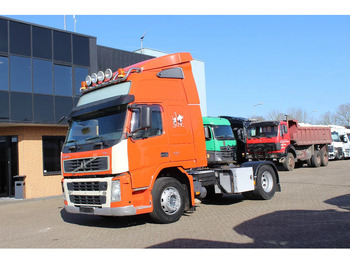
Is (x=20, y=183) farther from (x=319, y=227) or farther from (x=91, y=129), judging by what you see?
(x=319, y=227)

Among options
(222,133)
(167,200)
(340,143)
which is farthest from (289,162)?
(167,200)

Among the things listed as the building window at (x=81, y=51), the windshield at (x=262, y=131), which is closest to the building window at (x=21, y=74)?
the building window at (x=81, y=51)

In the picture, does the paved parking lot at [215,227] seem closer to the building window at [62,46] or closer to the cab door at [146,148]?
the cab door at [146,148]

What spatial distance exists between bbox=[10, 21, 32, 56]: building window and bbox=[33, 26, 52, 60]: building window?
29cm

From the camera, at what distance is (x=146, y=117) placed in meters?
6.91

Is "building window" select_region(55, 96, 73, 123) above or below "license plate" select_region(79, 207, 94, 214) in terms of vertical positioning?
above

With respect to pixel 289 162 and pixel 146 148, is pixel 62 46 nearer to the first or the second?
pixel 146 148

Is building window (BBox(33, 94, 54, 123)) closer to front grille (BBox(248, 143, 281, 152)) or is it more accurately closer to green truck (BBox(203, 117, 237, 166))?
green truck (BBox(203, 117, 237, 166))

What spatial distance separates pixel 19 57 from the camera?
50.4ft

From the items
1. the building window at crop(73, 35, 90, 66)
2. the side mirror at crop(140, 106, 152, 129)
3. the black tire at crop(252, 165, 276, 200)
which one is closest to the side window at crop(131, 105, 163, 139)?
the side mirror at crop(140, 106, 152, 129)

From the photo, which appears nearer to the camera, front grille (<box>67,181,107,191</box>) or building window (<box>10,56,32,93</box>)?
front grille (<box>67,181,107,191</box>)

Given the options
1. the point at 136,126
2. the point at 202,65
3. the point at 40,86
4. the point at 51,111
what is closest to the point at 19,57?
the point at 40,86

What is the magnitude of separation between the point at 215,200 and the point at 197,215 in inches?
100

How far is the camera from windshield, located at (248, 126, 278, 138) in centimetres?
1947
